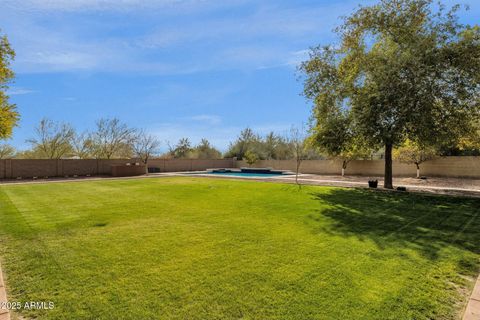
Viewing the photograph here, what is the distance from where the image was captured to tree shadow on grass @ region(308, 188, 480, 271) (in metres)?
4.75

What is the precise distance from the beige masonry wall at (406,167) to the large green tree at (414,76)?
358 inches

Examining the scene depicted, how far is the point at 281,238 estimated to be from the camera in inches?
189

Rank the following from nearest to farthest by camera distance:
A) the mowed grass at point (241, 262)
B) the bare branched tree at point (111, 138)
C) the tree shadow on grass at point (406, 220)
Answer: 1. the mowed grass at point (241, 262)
2. the tree shadow on grass at point (406, 220)
3. the bare branched tree at point (111, 138)

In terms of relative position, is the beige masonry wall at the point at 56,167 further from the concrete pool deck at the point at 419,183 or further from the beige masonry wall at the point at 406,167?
the beige masonry wall at the point at 406,167

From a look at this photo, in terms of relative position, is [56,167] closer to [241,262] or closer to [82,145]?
[82,145]

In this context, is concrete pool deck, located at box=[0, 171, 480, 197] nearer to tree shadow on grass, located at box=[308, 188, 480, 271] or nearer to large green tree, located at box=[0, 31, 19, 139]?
tree shadow on grass, located at box=[308, 188, 480, 271]

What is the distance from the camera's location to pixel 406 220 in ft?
20.8

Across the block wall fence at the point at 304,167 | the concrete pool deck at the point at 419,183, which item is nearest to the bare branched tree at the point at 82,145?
the block wall fence at the point at 304,167

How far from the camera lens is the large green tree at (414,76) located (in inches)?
350

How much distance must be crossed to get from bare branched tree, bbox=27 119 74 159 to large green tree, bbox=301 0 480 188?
29.0 metres

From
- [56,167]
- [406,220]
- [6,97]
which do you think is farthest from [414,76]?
[56,167]

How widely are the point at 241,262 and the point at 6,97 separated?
12.8 metres

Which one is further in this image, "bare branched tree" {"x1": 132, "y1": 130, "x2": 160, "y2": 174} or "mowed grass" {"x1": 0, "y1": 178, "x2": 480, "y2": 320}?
"bare branched tree" {"x1": 132, "y1": 130, "x2": 160, "y2": 174}

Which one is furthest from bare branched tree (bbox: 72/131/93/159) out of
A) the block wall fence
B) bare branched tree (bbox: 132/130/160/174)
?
the block wall fence
